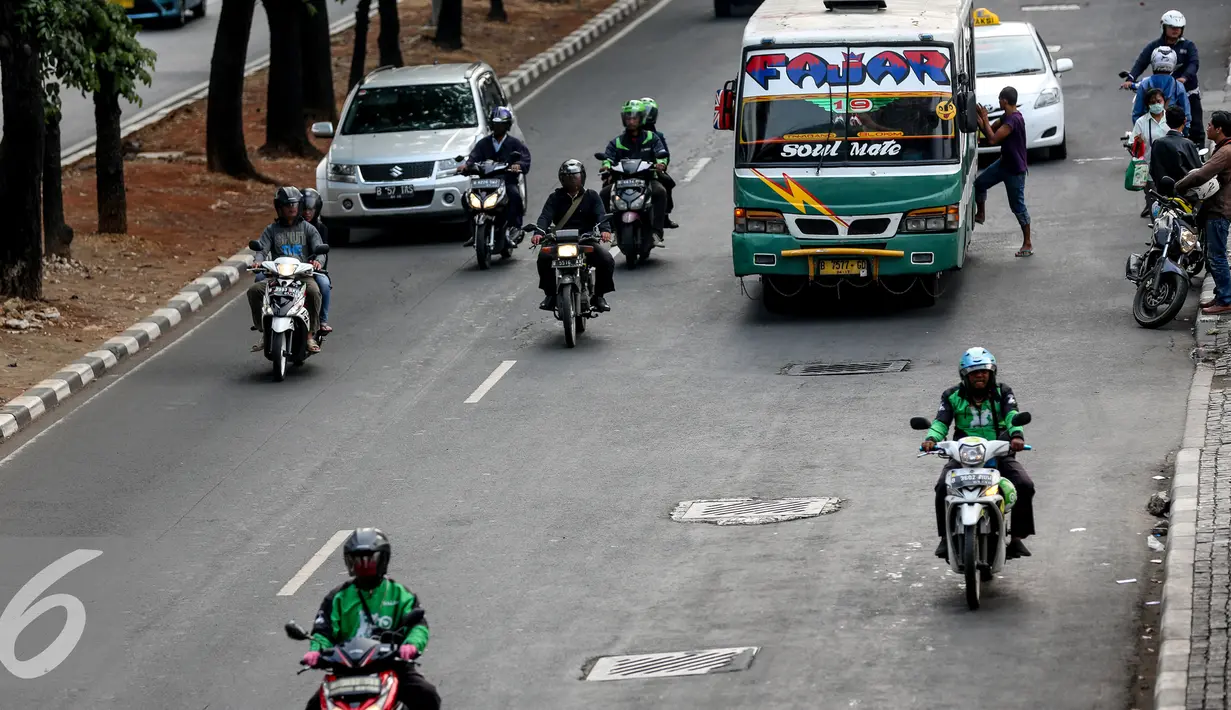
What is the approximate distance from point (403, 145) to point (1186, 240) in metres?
10.5

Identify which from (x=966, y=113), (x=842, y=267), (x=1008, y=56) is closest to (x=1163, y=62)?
(x=966, y=113)

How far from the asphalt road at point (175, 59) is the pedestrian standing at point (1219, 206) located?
16.6 metres

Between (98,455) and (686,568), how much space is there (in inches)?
223

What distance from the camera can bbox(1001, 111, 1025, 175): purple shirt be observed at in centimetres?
2120

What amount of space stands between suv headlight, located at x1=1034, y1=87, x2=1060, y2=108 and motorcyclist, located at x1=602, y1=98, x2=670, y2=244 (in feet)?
20.7

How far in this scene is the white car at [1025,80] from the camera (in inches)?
1029

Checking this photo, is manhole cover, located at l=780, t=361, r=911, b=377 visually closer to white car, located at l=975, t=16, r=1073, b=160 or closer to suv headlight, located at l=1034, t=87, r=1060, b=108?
white car, located at l=975, t=16, r=1073, b=160

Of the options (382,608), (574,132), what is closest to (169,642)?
(382,608)

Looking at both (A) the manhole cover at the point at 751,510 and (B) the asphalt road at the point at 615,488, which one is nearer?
(B) the asphalt road at the point at 615,488

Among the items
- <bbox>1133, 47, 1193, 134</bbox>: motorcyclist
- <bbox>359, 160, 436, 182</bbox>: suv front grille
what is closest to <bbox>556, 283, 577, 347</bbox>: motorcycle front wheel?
<bbox>359, 160, 436, 182</bbox>: suv front grille

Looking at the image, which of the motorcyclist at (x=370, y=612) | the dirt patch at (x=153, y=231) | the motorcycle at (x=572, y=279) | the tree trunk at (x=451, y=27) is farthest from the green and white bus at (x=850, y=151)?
the tree trunk at (x=451, y=27)

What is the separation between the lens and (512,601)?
1168 centimetres

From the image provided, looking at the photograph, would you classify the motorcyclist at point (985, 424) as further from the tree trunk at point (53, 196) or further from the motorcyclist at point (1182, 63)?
the tree trunk at point (53, 196)

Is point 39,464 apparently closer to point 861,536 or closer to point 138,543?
point 138,543
